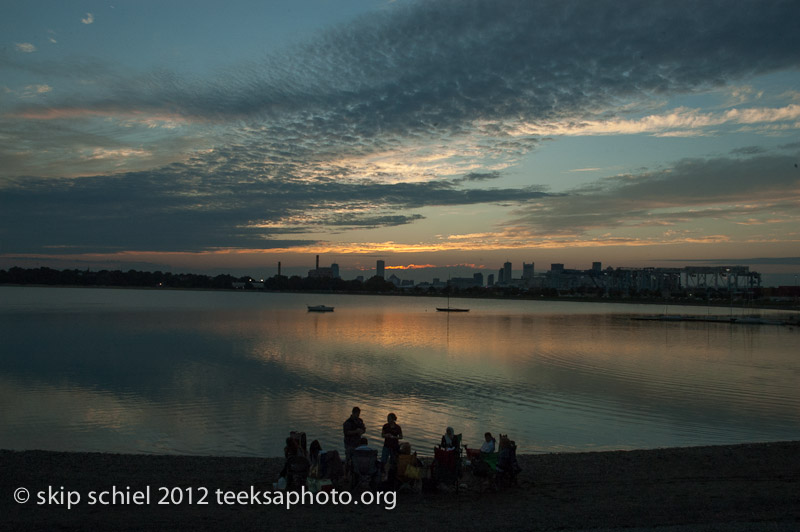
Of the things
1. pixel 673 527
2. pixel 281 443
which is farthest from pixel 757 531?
pixel 281 443

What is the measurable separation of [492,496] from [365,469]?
2358 mm

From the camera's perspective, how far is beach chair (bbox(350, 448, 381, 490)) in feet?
36.0

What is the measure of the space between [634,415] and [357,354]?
24.1 meters

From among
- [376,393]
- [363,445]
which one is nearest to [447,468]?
[363,445]

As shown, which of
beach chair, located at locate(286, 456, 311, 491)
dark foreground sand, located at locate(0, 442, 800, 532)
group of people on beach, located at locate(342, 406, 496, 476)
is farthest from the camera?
group of people on beach, located at locate(342, 406, 496, 476)

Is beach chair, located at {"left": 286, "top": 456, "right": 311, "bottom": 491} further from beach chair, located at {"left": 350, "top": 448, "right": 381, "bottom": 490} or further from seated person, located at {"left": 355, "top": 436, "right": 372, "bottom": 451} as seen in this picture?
seated person, located at {"left": 355, "top": 436, "right": 372, "bottom": 451}

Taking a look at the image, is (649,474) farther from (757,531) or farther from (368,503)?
(368,503)

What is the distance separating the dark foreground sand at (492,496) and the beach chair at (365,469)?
64 centimetres

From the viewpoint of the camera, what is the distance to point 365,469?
1096 cm

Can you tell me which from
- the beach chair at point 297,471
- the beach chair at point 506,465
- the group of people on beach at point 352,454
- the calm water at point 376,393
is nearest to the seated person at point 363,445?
the group of people on beach at point 352,454

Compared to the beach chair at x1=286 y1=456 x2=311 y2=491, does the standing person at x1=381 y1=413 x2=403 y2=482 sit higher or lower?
higher

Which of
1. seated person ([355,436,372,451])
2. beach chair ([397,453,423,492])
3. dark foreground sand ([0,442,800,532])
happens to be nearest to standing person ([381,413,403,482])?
beach chair ([397,453,423,492])

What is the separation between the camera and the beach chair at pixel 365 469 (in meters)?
11.0

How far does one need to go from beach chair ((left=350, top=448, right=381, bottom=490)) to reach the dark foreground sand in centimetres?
64
